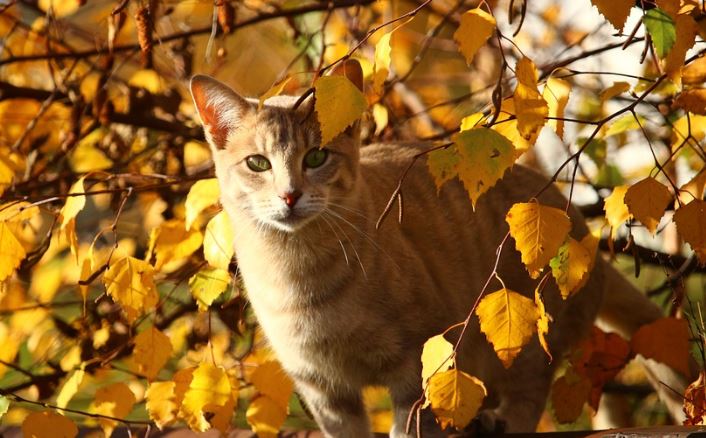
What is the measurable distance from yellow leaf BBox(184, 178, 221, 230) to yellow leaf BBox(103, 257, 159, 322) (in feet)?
0.81

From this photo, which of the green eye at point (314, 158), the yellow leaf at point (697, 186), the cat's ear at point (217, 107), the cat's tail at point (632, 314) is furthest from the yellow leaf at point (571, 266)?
the cat's tail at point (632, 314)

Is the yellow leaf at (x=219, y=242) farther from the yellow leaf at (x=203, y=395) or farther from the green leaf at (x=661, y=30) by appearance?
the green leaf at (x=661, y=30)

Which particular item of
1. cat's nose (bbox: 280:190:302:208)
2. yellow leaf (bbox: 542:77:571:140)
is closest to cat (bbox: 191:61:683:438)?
cat's nose (bbox: 280:190:302:208)

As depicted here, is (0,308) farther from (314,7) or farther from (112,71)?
(314,7)

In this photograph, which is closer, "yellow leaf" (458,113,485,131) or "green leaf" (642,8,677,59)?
"green leaf" (642,8,677,59)

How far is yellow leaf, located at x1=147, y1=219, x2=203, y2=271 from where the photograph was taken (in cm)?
268

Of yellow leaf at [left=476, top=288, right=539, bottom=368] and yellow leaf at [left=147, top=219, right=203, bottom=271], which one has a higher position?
yellow leaf at [left=147, top=219, right=203, bottom=271]

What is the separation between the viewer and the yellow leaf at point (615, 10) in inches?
65.6

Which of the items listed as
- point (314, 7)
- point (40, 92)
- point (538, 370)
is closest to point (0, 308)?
point (40, 92)

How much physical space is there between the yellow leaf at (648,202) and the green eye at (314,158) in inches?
36.4

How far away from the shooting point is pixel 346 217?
8.35 ft

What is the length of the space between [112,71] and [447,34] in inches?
113

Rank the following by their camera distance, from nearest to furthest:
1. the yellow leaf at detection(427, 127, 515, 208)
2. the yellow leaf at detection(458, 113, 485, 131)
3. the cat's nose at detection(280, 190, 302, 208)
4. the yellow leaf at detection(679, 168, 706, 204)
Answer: the yellow leaf at detection(427, 127, 515, 208)
the yellow leaf at detection(458, 113, 485, 131)
the yellow leaf at detection(679, 168, 706, 204)
the cat's nose at detection(280, 190, 302, 208)

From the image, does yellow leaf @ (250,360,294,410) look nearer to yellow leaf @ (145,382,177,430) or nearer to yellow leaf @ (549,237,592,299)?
yellow leaf @ (145,382,177,430)
